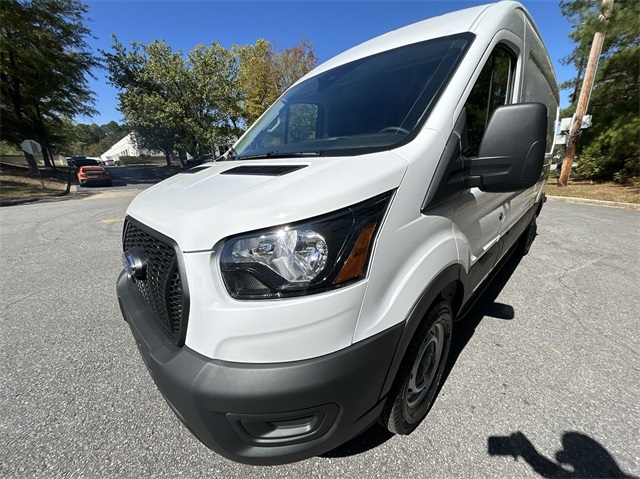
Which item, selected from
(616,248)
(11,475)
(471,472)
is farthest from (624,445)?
(616,248)

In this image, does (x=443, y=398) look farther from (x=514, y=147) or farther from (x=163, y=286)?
(x=163, y=286)

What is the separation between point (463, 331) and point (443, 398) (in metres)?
0.88

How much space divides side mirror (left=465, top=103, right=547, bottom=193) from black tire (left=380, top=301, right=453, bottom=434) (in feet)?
2.37

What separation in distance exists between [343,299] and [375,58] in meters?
1.78

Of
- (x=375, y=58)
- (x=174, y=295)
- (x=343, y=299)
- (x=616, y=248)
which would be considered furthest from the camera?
(x=616, y=248)

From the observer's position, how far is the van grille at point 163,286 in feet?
3.99

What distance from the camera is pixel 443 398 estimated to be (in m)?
1.92

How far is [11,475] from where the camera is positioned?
4.86 ft

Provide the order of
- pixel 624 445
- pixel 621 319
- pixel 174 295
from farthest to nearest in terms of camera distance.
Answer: pixel 621 319 → pixel 624 445 → pixel 174 295

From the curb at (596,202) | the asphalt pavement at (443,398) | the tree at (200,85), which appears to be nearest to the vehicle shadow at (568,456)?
the asphalt pavement at (443,398)

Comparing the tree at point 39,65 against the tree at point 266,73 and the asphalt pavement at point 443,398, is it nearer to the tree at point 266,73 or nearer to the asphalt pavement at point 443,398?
the tree at point 266,73

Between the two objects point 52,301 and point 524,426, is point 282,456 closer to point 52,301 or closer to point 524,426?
point 524,426

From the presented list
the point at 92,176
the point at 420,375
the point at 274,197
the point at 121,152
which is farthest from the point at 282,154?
the point at 121,152

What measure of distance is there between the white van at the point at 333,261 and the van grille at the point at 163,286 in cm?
1
